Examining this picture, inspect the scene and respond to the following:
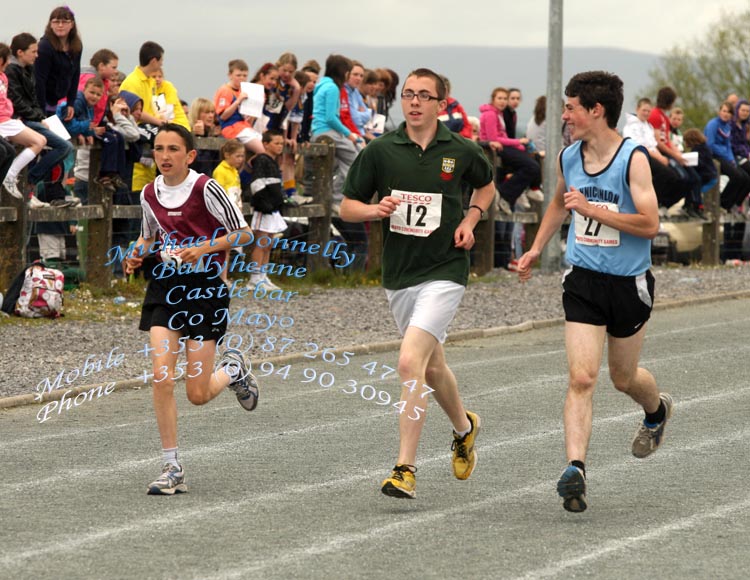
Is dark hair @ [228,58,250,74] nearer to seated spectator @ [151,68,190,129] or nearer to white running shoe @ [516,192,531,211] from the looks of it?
seated spectator @ [151,68,190,129]

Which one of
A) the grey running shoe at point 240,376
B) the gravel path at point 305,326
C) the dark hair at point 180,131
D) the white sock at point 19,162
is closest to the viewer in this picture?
the dark hair at point 180,131

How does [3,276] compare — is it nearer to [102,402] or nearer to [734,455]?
[102,402]

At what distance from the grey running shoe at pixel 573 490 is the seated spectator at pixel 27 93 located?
9251 mm

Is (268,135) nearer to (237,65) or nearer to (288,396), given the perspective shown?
(237,65)

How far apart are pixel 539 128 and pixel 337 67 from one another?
534cm

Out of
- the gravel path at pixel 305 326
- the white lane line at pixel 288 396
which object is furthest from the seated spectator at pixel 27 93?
the white lane line at pixel 288 396

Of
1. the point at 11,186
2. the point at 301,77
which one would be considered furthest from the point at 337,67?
the point at 11,186

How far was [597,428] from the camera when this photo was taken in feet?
33.1

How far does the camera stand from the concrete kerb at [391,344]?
11.2 metres

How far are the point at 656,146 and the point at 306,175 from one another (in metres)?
6.02

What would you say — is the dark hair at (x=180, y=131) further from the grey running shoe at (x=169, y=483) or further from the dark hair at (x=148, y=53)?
the dark hair at (x=148, y=53)

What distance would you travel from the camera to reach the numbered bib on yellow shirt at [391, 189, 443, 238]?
783cm

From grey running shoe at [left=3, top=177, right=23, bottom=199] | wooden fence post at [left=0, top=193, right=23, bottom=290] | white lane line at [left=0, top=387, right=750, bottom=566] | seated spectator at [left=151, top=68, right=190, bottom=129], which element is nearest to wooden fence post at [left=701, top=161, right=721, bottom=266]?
seated spectator at [left=151, top=68, right=190, bottom=129]

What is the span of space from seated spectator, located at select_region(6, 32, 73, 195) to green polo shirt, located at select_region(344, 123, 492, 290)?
7.74 meters
